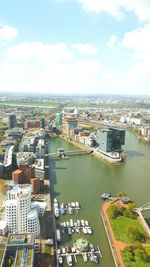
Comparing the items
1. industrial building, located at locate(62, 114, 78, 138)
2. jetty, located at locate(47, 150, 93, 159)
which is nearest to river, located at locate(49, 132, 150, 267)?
jetty, located at locate(47, 150, 93, 159)

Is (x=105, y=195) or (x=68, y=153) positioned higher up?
(x=68, y=153)

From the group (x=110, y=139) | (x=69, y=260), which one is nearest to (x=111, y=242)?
(x=69, y=260)

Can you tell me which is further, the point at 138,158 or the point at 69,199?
the point at 138,158

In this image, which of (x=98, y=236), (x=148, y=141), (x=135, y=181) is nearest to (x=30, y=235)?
(x=98, y=236)

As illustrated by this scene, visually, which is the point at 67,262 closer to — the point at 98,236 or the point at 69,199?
the point at 98,236

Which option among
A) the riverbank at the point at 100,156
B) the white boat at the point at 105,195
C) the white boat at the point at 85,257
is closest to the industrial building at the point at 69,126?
the riverbank at the point at 100,156

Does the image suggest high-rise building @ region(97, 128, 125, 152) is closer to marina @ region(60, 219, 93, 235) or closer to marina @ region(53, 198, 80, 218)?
marina @ region(53, 198, 80, 218)

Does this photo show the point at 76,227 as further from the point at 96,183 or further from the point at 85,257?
the point at 96,183
